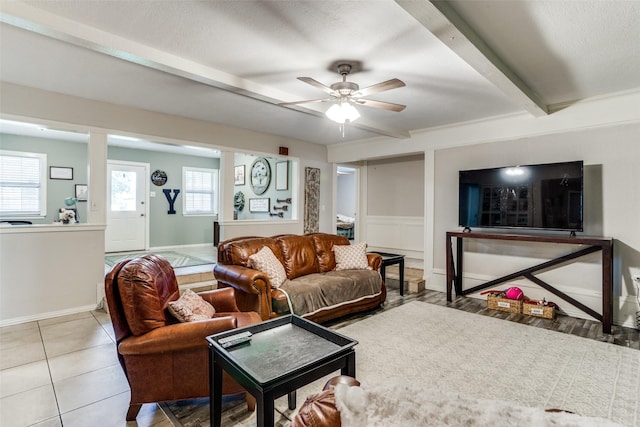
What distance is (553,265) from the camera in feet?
12.9

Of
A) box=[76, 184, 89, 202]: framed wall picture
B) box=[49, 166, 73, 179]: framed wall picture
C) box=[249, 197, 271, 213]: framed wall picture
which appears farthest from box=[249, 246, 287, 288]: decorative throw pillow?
box=[49, 166, 73, 179]: framed wall picture

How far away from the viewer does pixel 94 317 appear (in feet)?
11.8

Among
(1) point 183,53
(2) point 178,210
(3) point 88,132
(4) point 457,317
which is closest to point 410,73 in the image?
(1) point 183,53

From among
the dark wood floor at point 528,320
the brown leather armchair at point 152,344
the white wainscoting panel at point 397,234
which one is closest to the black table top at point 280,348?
the brown leather armchair at point 152,344

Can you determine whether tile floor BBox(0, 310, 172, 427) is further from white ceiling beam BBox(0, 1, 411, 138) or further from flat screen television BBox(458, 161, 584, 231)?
flat screen television BBox(458, 161, 584, 231)

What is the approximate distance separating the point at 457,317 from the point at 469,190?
172 centimetres

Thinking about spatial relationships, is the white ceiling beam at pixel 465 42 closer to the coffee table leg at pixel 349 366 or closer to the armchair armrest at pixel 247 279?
the coffee table leg at pixel 349 366

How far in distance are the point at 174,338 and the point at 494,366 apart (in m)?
2.34

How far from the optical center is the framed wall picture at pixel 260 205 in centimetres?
724

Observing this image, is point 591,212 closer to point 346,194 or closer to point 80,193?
point 346,194

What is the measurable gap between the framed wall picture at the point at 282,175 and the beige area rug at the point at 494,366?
3712 mm

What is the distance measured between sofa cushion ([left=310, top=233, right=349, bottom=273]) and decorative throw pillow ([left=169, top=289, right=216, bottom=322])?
73.4 inches

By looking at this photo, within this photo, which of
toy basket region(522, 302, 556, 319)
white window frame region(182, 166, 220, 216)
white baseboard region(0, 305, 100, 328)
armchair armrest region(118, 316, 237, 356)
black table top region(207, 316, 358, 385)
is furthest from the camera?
white window frame region(182, 166, 220, 216)

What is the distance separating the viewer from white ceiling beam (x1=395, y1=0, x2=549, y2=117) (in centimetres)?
181
